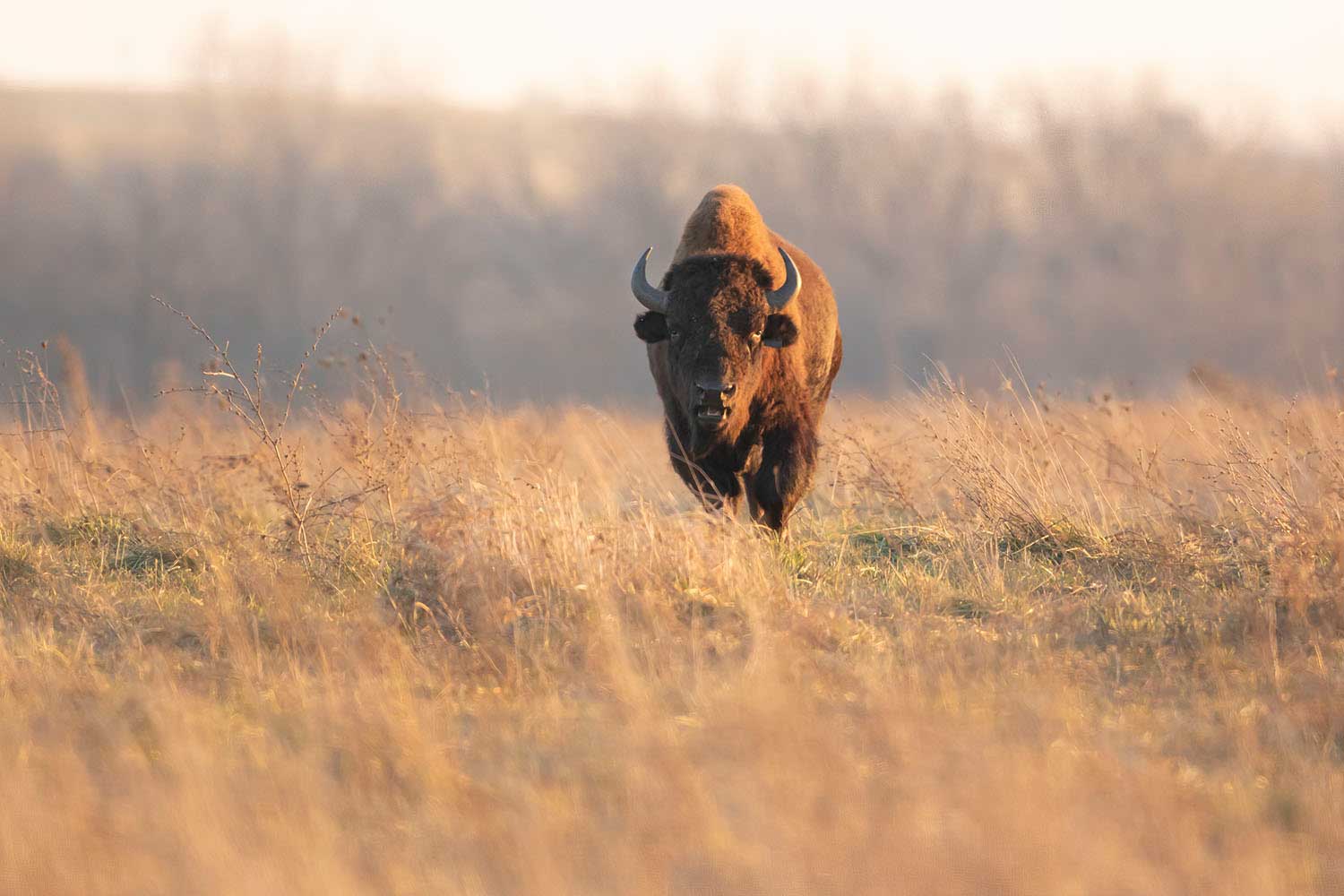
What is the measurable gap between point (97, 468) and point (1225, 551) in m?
6.90

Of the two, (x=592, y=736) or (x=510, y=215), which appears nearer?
(x=592, y=736)

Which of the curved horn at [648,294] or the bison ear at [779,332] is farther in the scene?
the curved horn at [648,294]

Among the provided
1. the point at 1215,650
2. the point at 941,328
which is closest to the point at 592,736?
the point at 1215,650

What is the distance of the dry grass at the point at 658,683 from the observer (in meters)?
3.71

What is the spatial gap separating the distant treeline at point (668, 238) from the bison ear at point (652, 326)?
3048cm

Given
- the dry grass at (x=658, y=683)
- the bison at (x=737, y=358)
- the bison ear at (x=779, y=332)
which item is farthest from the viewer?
the bison ear at (x=779, y=332)

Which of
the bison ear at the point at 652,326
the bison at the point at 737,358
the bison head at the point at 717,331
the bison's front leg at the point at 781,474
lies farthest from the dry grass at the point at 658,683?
the bison ear at the point at 652,326

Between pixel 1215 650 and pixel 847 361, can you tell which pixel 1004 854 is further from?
pixel 847 361

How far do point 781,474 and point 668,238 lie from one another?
136 ft

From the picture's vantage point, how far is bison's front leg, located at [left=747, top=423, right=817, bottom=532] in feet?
27.6

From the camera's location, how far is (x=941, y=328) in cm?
4394

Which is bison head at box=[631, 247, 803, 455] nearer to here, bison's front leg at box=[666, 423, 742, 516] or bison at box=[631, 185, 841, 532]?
bison at box=[631, 185, 841, 532]

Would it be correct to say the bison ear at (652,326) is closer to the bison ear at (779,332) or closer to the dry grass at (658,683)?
the bison ear at (779,332)

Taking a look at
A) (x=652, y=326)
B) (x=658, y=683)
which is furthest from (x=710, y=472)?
(x=658, y=683)
